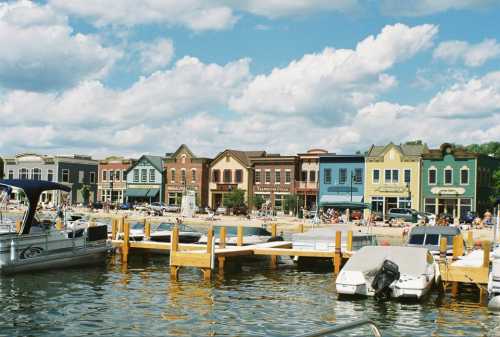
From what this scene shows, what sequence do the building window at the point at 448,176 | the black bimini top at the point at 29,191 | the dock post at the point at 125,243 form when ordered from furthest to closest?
the building window at the point at 448,176 < the dock post at the point at 125,243 < the black bimini top at the point at 29,191

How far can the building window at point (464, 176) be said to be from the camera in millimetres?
74938

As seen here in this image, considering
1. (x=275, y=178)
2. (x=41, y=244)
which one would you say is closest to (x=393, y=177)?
(x=275, y=178)

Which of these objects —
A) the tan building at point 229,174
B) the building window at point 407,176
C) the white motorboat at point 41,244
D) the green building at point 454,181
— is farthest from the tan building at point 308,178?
the white motorboat at point 41,244

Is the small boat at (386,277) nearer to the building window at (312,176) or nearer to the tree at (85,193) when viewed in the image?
the building window at (312,176)

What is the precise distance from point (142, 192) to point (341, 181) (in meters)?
33.1

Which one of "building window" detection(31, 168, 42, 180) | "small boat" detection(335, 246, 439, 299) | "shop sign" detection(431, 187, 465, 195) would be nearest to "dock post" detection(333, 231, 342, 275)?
"small boat" detection(335, 246, 439, 299)

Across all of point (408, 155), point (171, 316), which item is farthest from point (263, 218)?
point (171, 316)

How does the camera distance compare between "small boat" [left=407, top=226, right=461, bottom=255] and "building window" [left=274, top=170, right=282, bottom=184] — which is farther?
"building window" [left=274, top=170, right=282, bottom=184]

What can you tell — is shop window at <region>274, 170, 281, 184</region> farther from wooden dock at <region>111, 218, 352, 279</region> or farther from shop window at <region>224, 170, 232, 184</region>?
wooden dock at <region>111, 218, 352, 279</region>

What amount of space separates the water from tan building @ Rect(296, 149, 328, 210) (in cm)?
5559

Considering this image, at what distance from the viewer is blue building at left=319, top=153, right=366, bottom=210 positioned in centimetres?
8106

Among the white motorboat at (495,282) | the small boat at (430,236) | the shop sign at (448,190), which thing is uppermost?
the shop sign at (448,190)

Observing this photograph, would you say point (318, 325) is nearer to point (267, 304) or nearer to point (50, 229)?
point (267, 304)

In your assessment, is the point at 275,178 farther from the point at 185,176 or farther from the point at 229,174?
the point at 185,176
